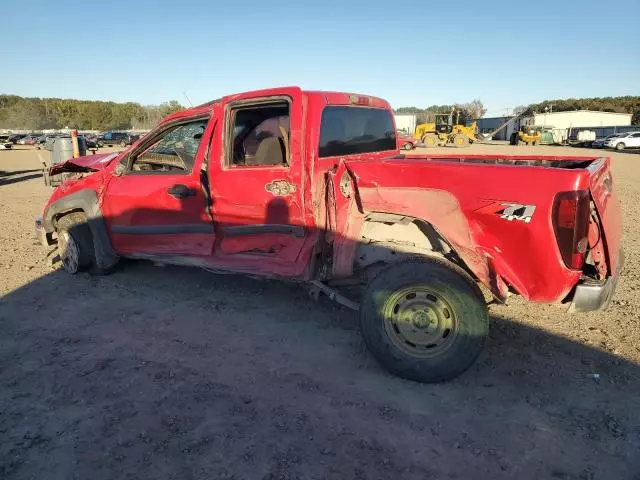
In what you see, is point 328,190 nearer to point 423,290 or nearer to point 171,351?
point 423,290

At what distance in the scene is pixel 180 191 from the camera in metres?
4.38

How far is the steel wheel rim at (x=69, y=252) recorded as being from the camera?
537 centimetres

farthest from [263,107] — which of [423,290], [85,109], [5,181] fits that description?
[85,109]

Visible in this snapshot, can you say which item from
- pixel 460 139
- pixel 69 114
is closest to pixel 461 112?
pixel 460 139

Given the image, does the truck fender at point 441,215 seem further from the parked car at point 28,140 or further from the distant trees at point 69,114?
the distant trees at point 69,114

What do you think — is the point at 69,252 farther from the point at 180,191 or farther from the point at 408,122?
the point at 408,122

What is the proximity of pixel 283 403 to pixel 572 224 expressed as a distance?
2.11 m

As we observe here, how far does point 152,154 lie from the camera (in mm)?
4918

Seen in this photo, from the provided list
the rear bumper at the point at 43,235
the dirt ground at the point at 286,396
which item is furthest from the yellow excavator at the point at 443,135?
the rear bumper at the point at 43,235

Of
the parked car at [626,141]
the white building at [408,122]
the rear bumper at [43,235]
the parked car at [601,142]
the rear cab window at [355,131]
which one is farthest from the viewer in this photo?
the white building at [408,122]

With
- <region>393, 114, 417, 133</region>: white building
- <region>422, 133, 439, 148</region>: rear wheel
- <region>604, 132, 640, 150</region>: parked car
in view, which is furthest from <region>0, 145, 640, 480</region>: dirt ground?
<region>393, 114, 417, 133</region>: white building

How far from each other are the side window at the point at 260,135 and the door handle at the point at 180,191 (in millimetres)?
491

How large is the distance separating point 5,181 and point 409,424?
18.0 metres

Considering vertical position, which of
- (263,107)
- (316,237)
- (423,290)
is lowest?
(423,290)
